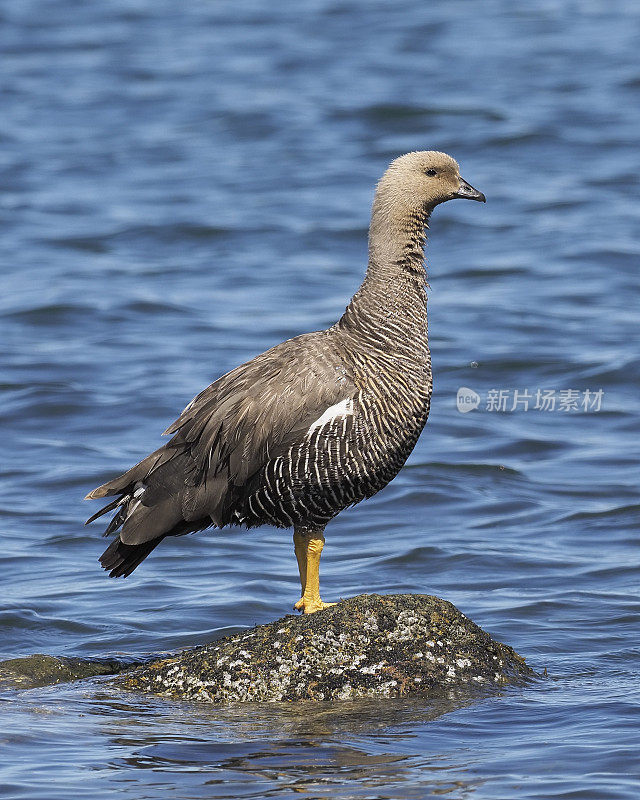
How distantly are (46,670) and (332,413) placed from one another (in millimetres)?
2387

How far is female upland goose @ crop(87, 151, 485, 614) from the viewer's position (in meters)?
8.09

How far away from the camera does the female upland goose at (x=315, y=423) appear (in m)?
8.09

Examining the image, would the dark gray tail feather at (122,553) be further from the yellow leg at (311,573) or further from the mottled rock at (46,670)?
the yellow leg at (311,573)

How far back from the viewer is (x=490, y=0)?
32344 millimetres

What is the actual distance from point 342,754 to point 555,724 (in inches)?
49.8

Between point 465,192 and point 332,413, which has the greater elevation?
point 465,192

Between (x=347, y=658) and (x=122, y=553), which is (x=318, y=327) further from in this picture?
(x=347, y=658)

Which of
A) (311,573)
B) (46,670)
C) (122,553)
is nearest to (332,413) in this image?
(311,573)

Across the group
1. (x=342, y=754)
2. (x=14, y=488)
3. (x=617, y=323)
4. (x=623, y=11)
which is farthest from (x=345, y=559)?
(x=623, y=11)

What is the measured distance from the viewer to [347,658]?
788 centimetres

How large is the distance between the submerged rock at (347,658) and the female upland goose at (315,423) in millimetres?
542

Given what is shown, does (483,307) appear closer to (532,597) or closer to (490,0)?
(532,597)

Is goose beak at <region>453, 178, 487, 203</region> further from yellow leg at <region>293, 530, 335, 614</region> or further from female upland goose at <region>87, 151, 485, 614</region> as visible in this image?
yellow leg at <region>293, 530, 335, 614</region>

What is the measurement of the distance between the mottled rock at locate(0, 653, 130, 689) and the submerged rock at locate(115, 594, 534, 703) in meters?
0.73
